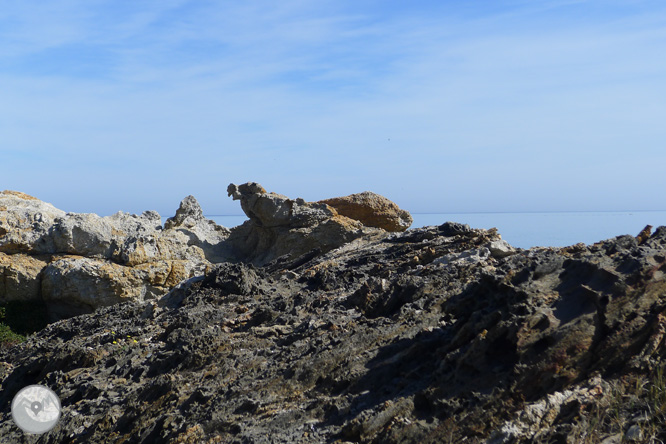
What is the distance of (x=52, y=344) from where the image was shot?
31.7 ft

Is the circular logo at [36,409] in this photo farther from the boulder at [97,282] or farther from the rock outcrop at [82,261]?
the rock outcrop at [82,261]

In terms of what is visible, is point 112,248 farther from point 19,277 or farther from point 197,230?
point 197,230

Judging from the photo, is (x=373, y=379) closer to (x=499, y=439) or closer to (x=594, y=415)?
(x=499, y=439)

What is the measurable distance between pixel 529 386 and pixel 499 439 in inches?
Result: 21.1

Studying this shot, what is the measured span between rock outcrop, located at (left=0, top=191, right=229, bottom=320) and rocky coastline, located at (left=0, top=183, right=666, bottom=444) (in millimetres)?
3621

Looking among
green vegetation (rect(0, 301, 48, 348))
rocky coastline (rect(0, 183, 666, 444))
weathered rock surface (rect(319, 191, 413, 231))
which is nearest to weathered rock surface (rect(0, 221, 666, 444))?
rocky coastline (rect(0, 183, 666, 444))

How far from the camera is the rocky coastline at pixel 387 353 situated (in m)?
4.51

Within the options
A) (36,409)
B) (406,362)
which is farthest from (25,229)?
(406,362)

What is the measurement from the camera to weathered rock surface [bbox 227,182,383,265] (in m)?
16.3

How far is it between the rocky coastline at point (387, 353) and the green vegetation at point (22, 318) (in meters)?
4.43

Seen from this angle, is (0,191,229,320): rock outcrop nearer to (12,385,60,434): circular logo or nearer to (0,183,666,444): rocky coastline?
(0,183,666,444): rocky coastline

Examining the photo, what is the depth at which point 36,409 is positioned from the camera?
6.98 meters

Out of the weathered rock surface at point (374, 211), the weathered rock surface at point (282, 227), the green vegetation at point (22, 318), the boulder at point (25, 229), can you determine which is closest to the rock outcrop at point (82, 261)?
the boulder at point (25, 229)

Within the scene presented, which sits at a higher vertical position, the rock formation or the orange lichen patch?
the orange lichen patch
